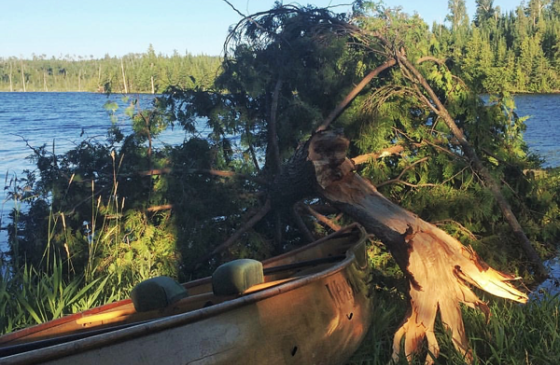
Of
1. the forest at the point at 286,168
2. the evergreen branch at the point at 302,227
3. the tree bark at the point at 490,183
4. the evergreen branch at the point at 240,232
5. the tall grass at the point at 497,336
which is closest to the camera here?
the tall grass at the point at 497,336

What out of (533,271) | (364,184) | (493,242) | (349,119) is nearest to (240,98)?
(349,119)

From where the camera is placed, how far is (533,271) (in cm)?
618

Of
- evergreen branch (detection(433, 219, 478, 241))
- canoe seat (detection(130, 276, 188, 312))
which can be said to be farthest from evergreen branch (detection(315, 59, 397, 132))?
canoe seat (detection(130, 276, 188, 312))

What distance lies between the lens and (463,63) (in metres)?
7.42

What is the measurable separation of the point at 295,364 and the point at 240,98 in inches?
155

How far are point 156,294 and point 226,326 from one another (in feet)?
2.27

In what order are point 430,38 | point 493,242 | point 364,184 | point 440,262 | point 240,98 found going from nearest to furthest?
point 440,262 < point 364,184 < point 493,242 < point 240,98 < point 430,38

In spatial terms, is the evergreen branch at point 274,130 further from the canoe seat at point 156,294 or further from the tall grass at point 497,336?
the canoe seat at point 156,294

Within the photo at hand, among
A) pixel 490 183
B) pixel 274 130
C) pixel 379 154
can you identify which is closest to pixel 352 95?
pixel 379 154

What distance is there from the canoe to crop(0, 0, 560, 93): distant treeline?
343 cm

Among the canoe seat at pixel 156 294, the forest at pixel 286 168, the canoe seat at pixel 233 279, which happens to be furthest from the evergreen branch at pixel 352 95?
the canoe seat at pixel 156 294

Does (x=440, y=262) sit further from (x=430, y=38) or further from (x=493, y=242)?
(x=430, y=38)

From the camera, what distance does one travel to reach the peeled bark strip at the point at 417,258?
4.04 m

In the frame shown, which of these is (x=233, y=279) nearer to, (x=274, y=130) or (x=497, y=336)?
(x=497, y=336)
